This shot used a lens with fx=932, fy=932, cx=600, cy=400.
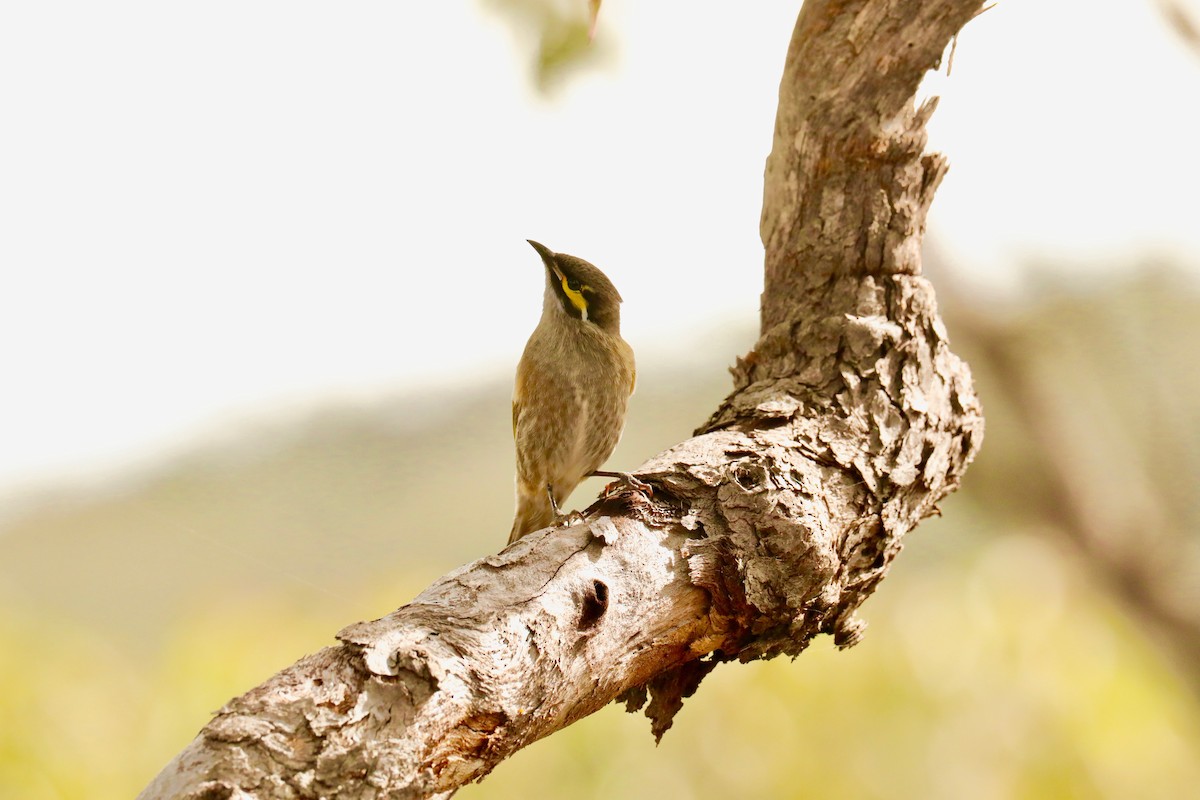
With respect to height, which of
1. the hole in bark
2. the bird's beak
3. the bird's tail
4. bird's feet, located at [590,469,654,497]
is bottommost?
the hole in bark

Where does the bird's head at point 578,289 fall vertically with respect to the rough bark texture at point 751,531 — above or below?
above

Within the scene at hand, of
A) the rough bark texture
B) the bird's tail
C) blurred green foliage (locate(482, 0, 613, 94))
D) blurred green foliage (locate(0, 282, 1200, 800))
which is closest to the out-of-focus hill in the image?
blurred green foliage (locate(0, 282, 1200, 800))

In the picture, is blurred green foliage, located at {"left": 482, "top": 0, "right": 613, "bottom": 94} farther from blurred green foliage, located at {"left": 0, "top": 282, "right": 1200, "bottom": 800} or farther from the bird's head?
blurred green foliage, located at {"left": 0, "top": 282, "right": 1200, "bottom": 800}

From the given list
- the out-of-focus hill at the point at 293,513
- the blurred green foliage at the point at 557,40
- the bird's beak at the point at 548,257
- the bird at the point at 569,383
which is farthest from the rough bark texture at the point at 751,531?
the out-of-focus hill at the point at 293,513

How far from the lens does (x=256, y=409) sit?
347 centimetres

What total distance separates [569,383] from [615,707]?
1692mm

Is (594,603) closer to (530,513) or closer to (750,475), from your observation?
(750,475)

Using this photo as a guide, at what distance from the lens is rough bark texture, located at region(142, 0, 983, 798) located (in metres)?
1.17

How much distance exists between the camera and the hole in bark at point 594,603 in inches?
59.5

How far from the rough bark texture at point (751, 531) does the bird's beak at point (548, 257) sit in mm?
594

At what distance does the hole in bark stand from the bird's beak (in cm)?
131

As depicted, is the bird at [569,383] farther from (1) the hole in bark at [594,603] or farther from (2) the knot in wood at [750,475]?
(1) the hole in bark at [594,603]

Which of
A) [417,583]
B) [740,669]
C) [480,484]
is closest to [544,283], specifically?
[480,484]

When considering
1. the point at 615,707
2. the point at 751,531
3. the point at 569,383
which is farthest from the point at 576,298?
the point at 615,707
